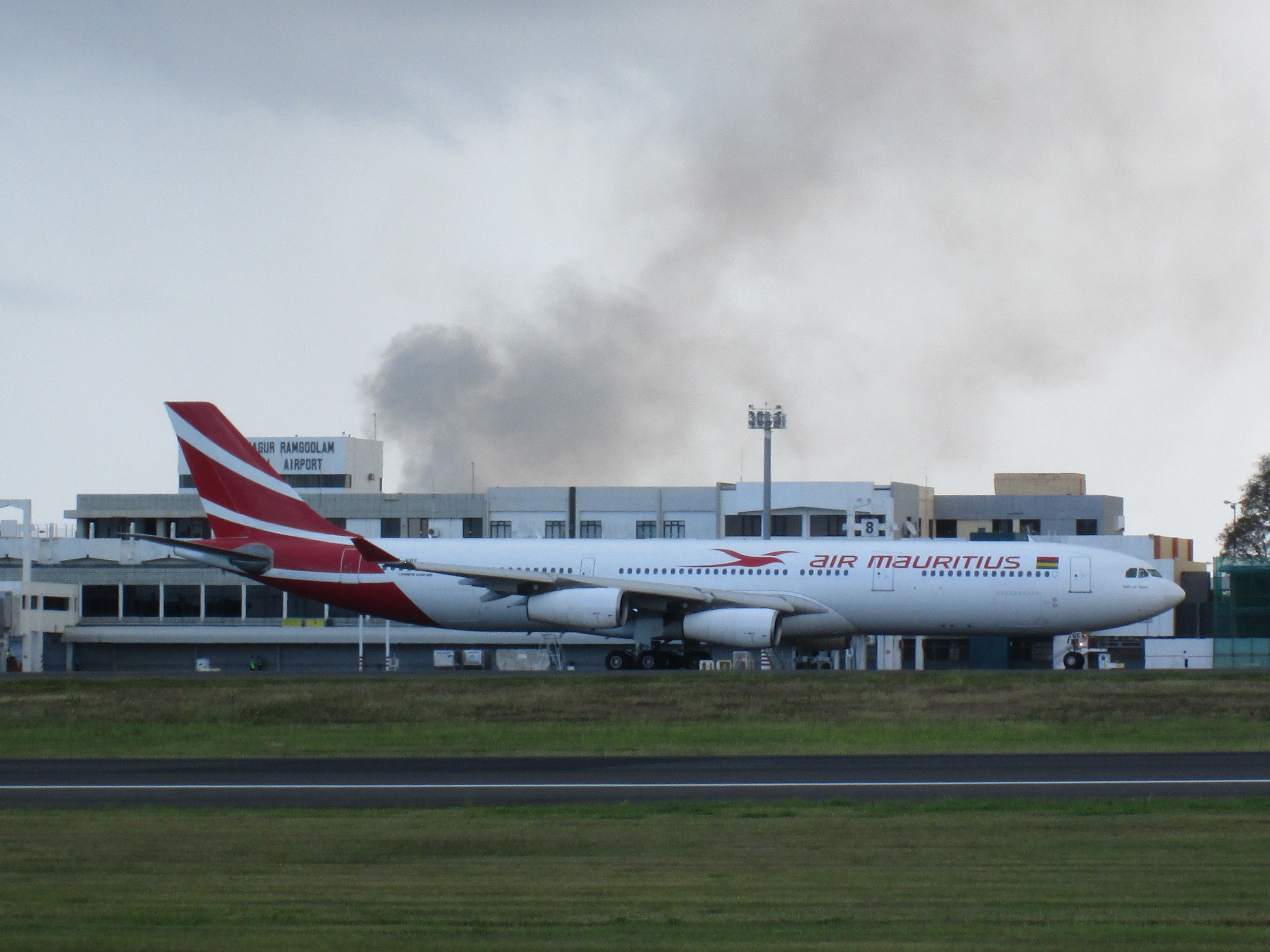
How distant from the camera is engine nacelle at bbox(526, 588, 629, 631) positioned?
1822 inches

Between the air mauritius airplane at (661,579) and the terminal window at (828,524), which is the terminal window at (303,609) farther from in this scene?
the air mauritius airplane at (661,579)

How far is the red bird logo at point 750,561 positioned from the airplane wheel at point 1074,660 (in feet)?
29.6

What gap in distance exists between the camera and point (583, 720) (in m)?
33.2

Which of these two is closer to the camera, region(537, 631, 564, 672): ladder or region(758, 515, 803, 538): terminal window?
region(537, 631, 564, 672): ladder

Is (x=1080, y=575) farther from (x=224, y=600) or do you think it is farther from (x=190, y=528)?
(x=190, y=528)

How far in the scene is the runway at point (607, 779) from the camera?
19.7m

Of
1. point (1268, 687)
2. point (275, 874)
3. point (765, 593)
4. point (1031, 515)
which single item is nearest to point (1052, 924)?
point (275, 874)

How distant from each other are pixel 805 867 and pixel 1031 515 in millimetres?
102167

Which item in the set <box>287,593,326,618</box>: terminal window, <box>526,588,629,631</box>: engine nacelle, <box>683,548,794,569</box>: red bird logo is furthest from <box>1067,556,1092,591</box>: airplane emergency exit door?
<box>287,593,326,618</box>: terminal window

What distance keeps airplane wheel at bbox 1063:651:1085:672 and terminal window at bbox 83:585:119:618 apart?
59598mm

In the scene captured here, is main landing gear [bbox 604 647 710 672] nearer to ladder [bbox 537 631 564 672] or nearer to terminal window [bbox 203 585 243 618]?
ladder [bbox 537 631 564 672]

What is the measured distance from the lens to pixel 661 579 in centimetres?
4947

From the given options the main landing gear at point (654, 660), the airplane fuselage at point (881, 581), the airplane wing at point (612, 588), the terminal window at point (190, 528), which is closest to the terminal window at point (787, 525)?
the terminal window at point (190, 528)

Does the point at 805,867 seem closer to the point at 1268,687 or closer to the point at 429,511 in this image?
the point at 1268,687
